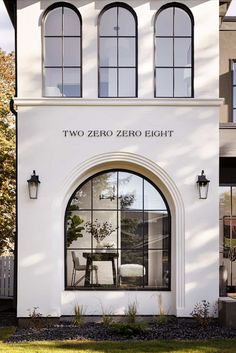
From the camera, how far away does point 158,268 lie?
40.8 feet

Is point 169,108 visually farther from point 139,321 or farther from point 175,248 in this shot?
point 139,321

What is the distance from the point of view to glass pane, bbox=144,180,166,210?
12547 mm

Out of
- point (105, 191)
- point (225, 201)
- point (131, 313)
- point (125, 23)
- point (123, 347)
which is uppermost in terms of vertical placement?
point (125, 23)

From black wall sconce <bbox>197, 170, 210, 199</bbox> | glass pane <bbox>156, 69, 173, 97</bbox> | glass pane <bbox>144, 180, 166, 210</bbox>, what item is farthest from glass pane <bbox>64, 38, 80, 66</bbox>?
black wall sconce <bbox>197, 170, 210, 199</bbox>

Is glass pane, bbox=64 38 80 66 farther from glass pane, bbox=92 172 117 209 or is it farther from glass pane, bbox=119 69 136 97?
glass pane, bbox=92 172 117 209

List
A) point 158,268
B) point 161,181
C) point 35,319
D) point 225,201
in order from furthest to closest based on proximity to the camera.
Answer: point 225,201 < point 158,268 < point 161,181 < point 35,319

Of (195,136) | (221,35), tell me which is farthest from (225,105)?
(195,136)

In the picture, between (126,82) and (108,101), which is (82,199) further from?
(126,82)

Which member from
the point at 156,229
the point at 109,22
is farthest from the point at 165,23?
the point at 156,229

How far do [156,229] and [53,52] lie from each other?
14.6 feet

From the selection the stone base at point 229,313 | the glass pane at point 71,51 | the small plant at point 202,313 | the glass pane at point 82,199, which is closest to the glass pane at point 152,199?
the glass pane at point 82,199

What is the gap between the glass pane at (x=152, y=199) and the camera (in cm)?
1255

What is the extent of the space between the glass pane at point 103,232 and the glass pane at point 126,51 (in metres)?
3.32

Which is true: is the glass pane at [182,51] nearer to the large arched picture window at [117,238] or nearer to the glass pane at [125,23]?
the glass pane at [125,23]
